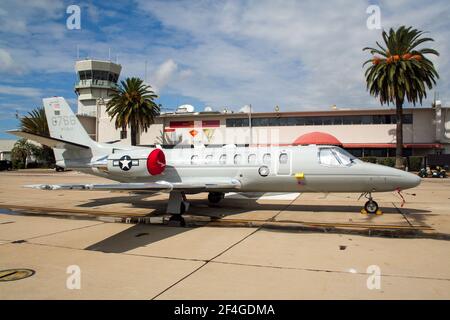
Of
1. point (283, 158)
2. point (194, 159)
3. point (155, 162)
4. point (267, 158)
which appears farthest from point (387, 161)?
point (155, 162)

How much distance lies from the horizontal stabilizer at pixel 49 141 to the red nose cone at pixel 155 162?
4.38m

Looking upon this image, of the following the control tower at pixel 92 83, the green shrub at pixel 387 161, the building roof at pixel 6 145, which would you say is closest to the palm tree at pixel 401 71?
the green shrub at pixel 387 161

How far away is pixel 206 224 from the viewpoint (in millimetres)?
12211

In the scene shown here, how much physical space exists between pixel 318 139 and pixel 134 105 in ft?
84.0

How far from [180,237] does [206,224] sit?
81.5 inches

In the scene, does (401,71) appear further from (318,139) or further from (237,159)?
(237,159)

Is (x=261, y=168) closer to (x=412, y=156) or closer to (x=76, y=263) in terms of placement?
(x=76, y=263)

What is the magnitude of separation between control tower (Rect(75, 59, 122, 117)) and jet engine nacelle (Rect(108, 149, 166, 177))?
59.2 metres

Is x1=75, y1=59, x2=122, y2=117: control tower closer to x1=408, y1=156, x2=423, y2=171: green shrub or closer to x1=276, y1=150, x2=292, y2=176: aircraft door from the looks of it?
x1=408, y1=156, x2=423, y2=171: green shrub

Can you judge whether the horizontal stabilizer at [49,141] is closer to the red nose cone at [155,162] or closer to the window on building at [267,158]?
the red nose cone at [155,162]

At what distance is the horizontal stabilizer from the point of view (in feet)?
44.6

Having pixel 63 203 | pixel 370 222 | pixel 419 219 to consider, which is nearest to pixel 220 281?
pixel 370 222

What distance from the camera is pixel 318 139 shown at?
43.9 meters

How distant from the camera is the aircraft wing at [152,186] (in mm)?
10834
